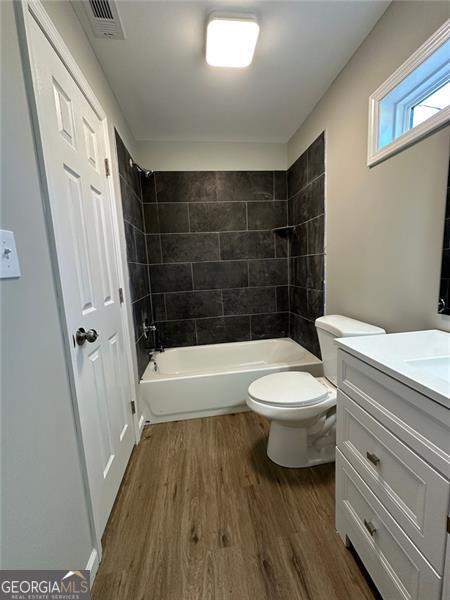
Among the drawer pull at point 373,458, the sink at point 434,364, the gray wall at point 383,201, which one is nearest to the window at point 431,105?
the gray wall at point 383,201

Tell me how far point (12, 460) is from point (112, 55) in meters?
1.92

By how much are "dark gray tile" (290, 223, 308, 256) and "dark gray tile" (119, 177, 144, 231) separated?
1.50 meters

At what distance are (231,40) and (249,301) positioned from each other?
6.48 feet

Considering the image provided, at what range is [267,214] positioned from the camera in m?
2.62

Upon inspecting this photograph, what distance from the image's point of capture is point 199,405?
200 centimetres

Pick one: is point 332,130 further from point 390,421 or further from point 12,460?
point 12,460

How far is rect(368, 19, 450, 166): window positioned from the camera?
1005 mm

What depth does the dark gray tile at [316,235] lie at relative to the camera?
6.55 feet

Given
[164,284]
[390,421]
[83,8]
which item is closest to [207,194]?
[164,284]

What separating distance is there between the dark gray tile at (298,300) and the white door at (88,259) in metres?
1.64

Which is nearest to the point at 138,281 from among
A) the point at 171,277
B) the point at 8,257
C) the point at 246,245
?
the point at 171,277

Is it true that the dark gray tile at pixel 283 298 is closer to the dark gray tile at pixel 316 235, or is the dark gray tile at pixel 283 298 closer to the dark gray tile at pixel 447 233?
the dark gray tile at pixel 316 235

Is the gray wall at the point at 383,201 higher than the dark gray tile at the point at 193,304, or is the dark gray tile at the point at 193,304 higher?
the gray wall at the point at 383,201

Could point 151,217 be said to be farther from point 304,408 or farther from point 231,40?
point 304,408
